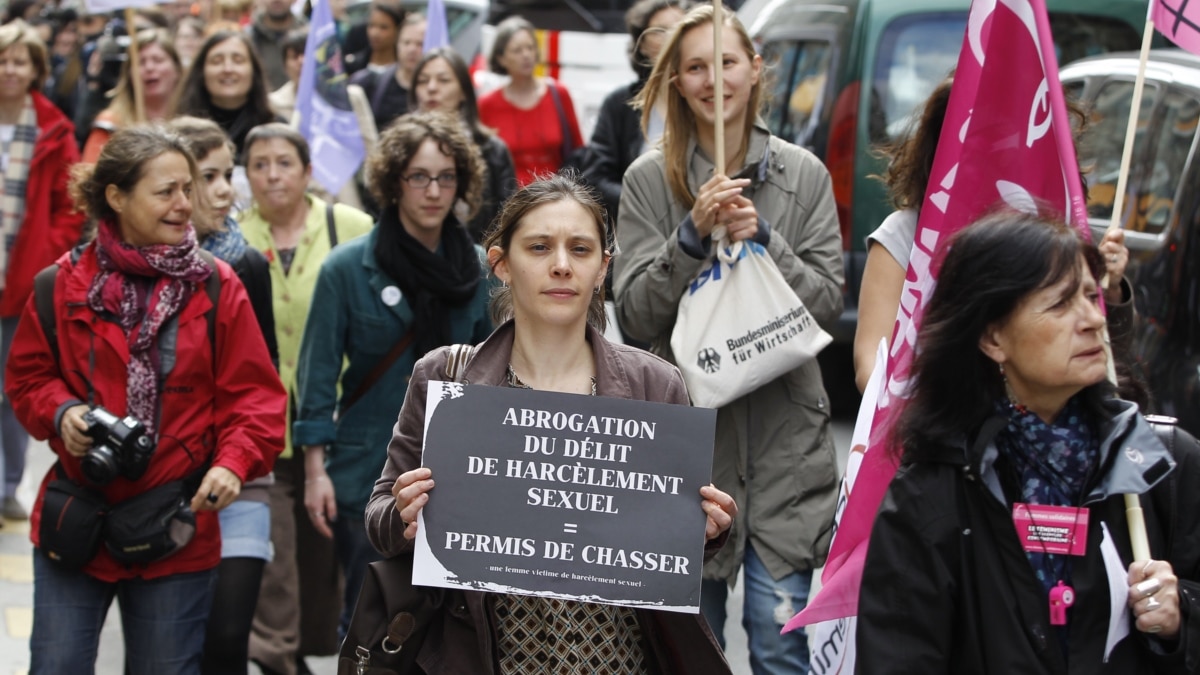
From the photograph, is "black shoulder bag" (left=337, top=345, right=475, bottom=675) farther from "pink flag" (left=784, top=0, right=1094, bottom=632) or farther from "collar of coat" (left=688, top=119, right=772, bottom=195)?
"collar of coat" (left=688, top=119, right=772, bottom=195)

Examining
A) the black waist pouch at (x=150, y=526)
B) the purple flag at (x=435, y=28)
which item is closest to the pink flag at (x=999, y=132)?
the black waist pouch at (x=150, y=526)

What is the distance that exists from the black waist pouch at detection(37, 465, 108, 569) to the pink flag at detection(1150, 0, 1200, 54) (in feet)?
9.51

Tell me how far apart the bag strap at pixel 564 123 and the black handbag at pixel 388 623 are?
6323mm

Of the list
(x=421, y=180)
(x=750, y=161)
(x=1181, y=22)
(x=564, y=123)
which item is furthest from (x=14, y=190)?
(x=1181, y=22)

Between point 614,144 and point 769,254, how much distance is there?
3.57 metres

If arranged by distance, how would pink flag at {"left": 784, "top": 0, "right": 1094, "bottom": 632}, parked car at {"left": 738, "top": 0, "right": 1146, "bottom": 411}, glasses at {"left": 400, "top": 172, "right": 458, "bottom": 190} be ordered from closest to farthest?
pink flag at {"left": 784, "top": 0, "right": 1094, "bottom": 632}
glasses at {"left": 400, "top": 172, "right": 458, "bottom": 190}
parked car at {"left": 738, "top": 0, "right": 1146, "bottom": 411}

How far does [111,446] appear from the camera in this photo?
14.3 feet

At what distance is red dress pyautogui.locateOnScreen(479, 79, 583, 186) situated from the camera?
31.3ft

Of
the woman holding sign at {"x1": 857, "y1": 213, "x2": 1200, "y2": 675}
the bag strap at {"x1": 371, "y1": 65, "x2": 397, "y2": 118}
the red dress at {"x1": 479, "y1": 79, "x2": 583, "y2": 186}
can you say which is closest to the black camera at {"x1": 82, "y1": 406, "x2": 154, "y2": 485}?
the woman holding sign at {"x1": 857, "y1": 213, "x2": 1200, "y2": 675}

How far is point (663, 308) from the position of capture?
4.64 m

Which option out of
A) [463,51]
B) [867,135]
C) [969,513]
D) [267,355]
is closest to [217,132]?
[267,355]

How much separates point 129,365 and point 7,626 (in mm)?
2636

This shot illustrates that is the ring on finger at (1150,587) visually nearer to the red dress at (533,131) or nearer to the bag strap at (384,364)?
the bag strap at (384,364)

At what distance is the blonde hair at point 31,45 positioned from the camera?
7820 mm
